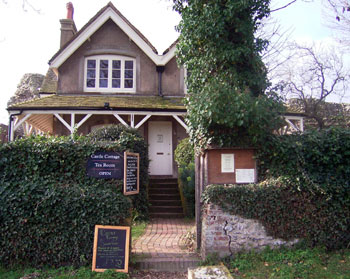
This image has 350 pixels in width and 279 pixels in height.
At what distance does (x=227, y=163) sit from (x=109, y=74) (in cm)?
954

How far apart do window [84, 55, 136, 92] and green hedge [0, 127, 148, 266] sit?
8.56 meters

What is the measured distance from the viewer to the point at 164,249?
5918 millimetres

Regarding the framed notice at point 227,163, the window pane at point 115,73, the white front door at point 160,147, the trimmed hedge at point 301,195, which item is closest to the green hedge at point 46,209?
the framed notice at point 227,163

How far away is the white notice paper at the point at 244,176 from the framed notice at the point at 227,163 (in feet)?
0.43

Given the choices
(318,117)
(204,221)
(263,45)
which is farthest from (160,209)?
(318,117)

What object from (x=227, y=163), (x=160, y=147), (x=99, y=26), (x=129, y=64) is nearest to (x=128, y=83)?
(x=129, y=64)

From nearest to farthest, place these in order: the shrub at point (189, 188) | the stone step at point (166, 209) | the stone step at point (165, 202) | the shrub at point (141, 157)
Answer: the shrub at point (141, 157), the shrub at point (189, 188), the stone step at point (166, 209), the stone step at point (165, 202)

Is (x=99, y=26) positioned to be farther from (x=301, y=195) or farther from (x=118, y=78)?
(x=301, y=195)

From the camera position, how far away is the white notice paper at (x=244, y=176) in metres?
5.54

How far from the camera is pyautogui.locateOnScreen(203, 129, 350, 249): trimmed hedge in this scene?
17.2 ft

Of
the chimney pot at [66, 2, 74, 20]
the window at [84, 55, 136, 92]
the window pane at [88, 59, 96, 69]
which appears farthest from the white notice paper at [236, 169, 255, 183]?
the chimney pot at [66, 2, 74, 20]

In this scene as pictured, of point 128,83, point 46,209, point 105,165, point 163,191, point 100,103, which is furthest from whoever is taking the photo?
point 128,83

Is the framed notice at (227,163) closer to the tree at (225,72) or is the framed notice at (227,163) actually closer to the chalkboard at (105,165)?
the tree at (225,72)

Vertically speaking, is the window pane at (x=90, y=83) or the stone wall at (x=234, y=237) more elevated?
the window pane at (x=90, y=83)
